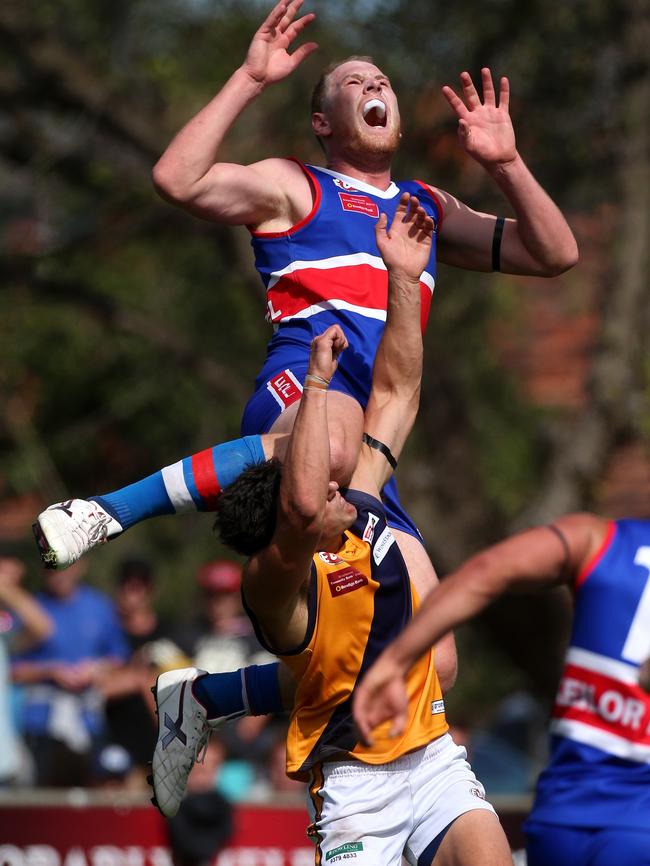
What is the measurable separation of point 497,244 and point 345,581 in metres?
1.79

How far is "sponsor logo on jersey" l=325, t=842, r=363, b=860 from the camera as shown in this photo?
546 cm

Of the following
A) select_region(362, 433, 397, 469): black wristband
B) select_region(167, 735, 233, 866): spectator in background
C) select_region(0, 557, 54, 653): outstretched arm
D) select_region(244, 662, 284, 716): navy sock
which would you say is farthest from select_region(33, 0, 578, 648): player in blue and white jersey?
select_region(0, 557, 54, 653): outstretched arm

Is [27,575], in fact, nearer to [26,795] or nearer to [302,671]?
[26,795]

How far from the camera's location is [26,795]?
9.32 meters

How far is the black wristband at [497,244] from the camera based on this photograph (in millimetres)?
6477

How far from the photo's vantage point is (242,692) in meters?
6.33

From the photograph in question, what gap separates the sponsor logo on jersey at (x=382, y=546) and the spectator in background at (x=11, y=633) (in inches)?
201

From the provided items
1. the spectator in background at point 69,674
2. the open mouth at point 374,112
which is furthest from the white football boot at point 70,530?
the spectator in background at point 69,674

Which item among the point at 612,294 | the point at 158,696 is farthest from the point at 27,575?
the point at 158,696

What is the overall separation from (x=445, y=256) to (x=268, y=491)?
1.81 m

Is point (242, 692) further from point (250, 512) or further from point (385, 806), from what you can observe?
point (250, 512)

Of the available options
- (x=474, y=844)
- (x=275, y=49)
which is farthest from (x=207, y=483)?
(x=275, y=49)

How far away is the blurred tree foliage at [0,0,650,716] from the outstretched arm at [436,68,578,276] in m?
7.04

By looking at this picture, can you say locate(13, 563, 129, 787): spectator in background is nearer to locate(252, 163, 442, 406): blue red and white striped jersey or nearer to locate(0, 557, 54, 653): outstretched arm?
locate(0, 557, 54, 653): outstretched arm
